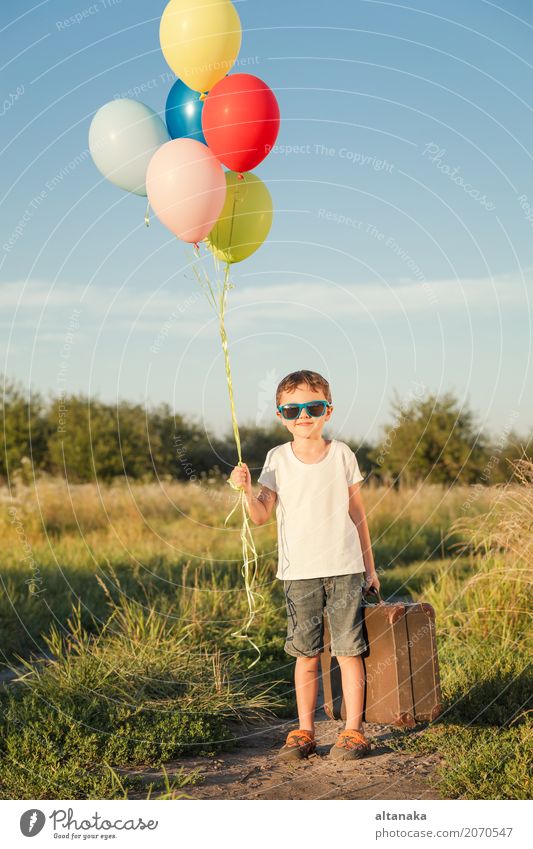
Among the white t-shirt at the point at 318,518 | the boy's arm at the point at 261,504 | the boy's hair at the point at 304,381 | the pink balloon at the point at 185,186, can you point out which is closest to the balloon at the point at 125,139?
the pink balloon at the point at 185,186

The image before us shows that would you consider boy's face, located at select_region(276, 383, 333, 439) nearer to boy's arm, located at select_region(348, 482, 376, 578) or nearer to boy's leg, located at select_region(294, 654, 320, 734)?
boy's arm, located at select_region(348, 482, 376, 578)

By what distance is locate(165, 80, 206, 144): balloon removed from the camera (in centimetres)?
499

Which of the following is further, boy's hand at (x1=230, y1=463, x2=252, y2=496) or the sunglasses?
the sunglasses

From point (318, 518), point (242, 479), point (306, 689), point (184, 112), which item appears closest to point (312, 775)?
point (306, 689)

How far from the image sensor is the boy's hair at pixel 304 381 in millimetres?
4461

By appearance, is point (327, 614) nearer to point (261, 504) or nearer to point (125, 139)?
point (261, 504)

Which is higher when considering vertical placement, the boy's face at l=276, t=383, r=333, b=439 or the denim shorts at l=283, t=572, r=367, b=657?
the boy's face at l=276, t=383, r=333, b=439

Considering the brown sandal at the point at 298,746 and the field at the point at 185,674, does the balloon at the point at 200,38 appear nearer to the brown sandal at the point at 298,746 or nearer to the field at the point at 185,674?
the field at the point at 185,674

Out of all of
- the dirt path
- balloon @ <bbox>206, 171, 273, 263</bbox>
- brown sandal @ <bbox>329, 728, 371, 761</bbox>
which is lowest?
the dirt path

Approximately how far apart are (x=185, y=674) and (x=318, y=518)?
1.50 meters

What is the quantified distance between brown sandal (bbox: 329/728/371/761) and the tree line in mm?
14612

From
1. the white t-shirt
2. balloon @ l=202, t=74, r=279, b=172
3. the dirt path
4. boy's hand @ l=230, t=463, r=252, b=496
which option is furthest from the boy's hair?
the dirt path

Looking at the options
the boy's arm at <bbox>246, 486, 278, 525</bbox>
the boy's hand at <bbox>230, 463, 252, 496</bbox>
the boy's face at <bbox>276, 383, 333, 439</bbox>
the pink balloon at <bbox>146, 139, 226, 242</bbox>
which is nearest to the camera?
the boy's hand at <bbox>230, 463, 252, 496</bbox>
